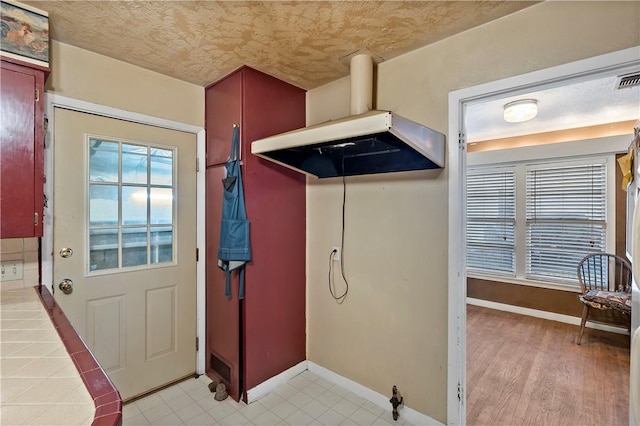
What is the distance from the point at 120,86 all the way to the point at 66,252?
1.12m

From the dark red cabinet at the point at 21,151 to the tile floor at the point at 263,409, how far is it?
134 centimetres

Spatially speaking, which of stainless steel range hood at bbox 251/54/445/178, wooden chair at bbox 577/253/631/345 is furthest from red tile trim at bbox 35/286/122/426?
wooden chair at bbox 577/253/631/345

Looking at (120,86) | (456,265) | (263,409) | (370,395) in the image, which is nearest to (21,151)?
(120,86)

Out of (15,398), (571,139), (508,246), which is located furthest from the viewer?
(508,246)

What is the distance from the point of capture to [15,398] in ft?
2.45

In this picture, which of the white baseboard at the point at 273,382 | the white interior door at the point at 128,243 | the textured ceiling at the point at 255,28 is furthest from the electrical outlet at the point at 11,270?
the white baseboard at the point at 273,382

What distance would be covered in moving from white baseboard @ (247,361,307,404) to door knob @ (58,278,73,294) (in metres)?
1.33

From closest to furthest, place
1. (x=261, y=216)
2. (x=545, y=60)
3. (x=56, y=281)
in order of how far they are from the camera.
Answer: (x=545, y=60), (x=56, y=281), (x=261, y=216)

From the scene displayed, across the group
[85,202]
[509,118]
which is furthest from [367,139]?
[509,118]

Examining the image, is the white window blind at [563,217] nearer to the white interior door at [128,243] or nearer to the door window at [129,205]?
the white interior door at [128,243]

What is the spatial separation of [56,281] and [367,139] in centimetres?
201

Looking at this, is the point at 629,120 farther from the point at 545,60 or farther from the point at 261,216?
the point at 261,216

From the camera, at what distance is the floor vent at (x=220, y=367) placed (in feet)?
7.32

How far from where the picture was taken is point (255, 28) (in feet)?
5.43
